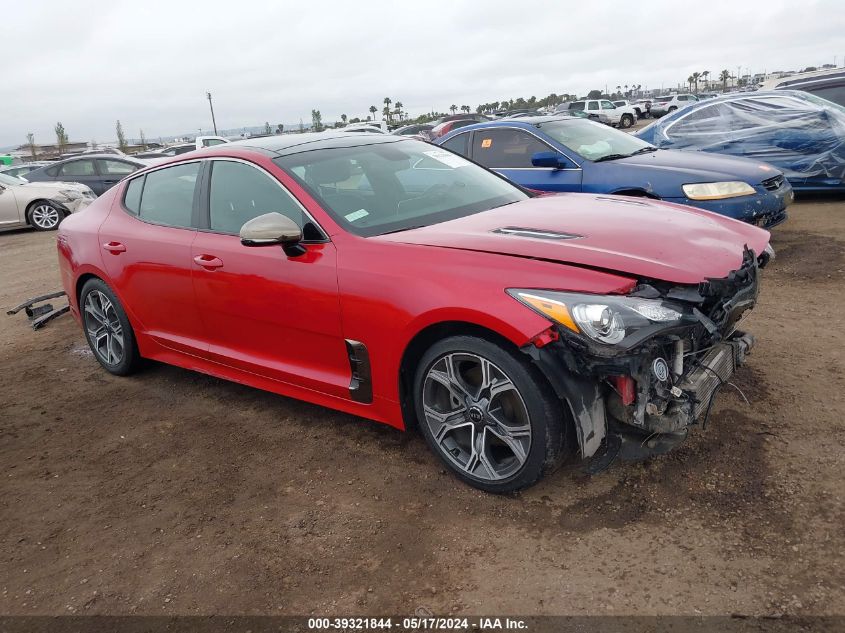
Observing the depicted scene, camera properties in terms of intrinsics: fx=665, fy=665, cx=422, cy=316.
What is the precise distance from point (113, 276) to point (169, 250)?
738 mm

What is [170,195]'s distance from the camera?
13.9ft

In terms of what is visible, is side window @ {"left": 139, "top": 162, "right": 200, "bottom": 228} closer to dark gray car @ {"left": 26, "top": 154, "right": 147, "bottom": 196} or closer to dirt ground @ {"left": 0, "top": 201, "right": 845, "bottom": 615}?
dirt ground @ {"left": 0, "top": 201, "right": 845, "bottom": 615}

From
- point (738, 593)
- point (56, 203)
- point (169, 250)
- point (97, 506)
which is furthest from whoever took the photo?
point (56, 203)

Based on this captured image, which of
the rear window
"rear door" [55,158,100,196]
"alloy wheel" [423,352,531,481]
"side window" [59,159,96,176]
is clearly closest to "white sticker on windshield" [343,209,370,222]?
"alloy wheel" [423,352,531,481]

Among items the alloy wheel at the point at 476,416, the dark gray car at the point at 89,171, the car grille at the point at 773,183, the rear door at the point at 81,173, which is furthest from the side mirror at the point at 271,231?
the rear door at the point at 81,173

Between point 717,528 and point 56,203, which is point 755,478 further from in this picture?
point 56,203

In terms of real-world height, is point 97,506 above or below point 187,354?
below

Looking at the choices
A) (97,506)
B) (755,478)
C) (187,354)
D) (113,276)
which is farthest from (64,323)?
(755,478)

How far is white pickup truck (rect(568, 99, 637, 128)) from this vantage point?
36.7 m

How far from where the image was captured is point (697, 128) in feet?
29.9

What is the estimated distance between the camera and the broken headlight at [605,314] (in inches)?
98.0

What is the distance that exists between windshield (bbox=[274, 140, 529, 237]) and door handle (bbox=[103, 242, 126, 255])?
4.64 feet

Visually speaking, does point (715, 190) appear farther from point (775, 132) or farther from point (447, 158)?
point (775, 132)

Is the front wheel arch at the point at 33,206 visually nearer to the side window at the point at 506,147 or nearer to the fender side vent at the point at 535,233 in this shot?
the side window at the point at 506,147
